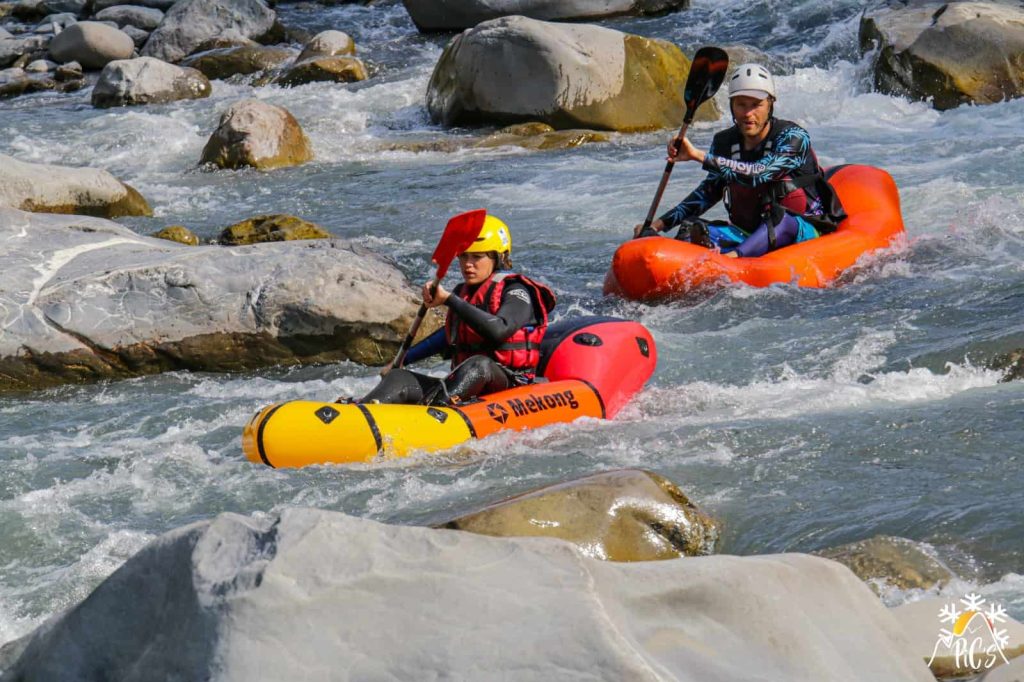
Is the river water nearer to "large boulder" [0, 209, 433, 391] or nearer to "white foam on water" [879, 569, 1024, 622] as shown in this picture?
"white foam on water" [879, 569, 1024, 622]

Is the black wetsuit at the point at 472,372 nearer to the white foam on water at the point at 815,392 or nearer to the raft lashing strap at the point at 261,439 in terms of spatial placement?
the raft lashing strap at the point at 261,439

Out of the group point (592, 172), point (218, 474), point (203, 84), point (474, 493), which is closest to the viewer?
point (474, 493)

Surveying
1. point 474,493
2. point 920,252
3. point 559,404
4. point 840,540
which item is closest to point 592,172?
point 920,252

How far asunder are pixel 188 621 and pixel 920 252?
6425mm

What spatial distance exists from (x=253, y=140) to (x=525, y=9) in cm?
647

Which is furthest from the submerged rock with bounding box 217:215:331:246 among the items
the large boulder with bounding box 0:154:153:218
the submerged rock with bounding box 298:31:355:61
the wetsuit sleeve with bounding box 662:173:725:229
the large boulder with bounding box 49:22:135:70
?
the large boulder with bounding box 49:22:135:70

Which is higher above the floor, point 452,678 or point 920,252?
point 452,678

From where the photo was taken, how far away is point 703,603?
7.75 feet

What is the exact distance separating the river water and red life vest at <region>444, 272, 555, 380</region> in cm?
43

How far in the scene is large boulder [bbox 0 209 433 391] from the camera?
6.47 m

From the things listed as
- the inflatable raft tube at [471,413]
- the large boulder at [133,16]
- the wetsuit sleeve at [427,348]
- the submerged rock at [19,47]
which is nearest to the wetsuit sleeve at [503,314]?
the inflatable raft tube at [471,413]

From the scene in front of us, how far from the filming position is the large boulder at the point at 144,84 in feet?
47.8

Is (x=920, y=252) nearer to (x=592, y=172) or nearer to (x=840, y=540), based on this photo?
(x=592, y=172)

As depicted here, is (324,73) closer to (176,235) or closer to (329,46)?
(329,46)
